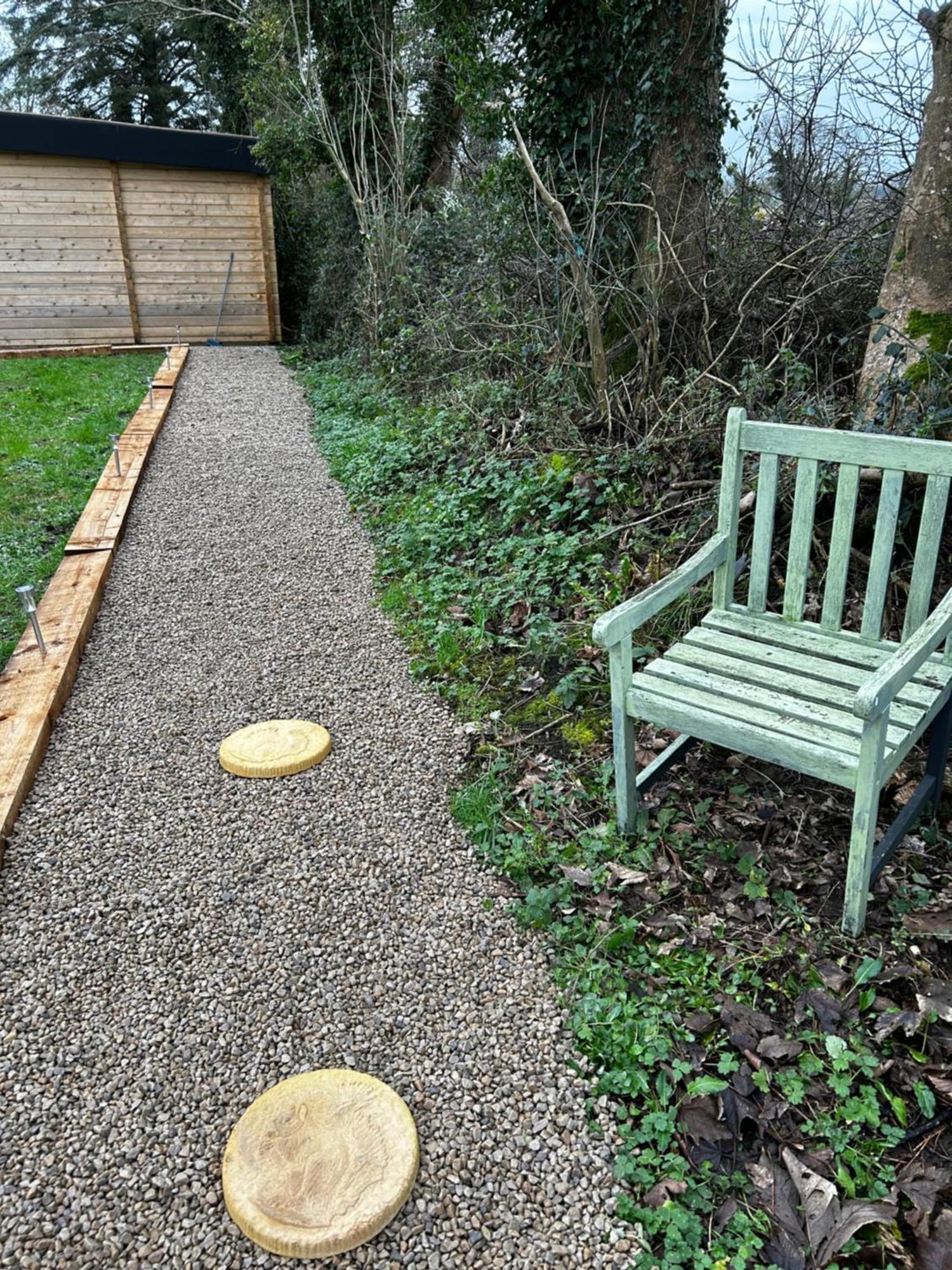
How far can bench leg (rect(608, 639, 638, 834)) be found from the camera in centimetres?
247

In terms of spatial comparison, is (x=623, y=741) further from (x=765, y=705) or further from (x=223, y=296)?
(x=223, y=296)

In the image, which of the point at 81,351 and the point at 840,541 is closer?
the point at 840,541

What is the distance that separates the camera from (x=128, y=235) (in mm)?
13250

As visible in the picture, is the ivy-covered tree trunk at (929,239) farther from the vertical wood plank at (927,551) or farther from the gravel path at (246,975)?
the gravel path at (246,975)

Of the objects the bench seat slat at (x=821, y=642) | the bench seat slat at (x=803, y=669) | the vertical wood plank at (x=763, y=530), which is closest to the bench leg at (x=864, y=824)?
the bench seat slat at (x=803, y=669)

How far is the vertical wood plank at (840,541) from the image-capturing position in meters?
2.62

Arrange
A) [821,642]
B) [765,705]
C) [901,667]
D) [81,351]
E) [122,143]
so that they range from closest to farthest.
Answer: [901,667]
[765,705]
[821,642]
[81,351]
[122,143]

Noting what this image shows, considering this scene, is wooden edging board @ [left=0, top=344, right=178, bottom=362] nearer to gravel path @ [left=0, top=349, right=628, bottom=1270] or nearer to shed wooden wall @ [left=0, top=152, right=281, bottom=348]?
shed wooden wall @ [left=0, top=152, right=281, bottom=348]

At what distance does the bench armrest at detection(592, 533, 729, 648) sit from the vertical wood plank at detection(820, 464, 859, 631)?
1.20 ft

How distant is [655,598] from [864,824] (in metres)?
0.89

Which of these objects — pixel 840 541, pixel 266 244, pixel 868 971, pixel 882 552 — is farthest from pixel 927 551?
pixel 266 244

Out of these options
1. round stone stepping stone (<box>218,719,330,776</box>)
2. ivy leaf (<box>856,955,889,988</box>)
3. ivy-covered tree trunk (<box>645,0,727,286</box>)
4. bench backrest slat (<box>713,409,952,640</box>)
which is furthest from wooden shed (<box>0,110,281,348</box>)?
ivy leaf (<box>856,955,889,988</box>)

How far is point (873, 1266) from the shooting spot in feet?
5.10

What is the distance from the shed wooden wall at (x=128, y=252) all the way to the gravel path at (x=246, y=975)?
1137cm
